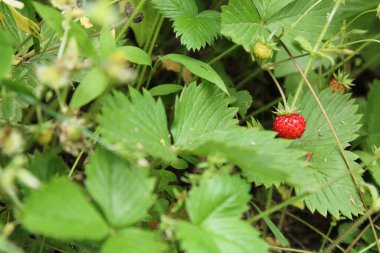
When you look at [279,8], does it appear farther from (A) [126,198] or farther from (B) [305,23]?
(A) [126,198]

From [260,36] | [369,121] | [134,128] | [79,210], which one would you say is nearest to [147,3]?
[260,36]

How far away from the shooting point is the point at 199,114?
1225 mm

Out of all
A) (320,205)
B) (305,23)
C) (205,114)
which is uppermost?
(305,23)

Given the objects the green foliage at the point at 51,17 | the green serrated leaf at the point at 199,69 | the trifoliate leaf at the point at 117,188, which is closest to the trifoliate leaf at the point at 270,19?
the green serrated leaf at the point at 199,69

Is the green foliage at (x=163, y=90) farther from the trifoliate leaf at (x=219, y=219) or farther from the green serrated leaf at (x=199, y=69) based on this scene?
the trifoliate leaf at (x=219, y=219)

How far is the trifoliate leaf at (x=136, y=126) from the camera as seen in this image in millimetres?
923

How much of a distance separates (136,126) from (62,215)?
0.28m

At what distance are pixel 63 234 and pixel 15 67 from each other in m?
0.69

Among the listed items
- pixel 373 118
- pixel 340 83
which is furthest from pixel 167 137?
pixel 373 118

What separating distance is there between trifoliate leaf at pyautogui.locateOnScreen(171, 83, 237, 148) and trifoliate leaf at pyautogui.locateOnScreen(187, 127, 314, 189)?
60 millimetres

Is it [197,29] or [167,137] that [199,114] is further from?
[197,29]

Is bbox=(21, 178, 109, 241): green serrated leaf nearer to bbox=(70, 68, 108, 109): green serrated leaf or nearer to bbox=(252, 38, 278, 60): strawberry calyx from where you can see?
bbox=(70, 68, 108, 109): green serrated leaf

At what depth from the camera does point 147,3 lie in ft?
5.18

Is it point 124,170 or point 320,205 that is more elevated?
point 124,170
